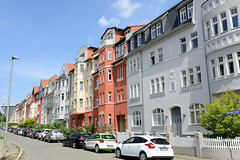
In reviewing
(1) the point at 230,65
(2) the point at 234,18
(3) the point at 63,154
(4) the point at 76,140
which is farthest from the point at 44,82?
(2) the point at 234,18

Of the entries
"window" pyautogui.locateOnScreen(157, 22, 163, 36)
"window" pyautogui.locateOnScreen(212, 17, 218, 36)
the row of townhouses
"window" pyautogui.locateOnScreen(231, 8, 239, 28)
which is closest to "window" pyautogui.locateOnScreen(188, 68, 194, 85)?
the row of townhouses

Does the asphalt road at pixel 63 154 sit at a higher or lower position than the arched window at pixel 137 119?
lower

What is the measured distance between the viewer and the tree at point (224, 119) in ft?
44.5

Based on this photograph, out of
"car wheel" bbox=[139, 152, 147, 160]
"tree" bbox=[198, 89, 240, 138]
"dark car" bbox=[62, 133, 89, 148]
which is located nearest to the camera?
"car wheel" bbox=[139, 152, 147, 160]

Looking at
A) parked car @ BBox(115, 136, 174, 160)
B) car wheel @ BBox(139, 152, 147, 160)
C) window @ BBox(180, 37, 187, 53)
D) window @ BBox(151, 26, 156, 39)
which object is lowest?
car wheel @ BBox(139, 152, 147, 160)

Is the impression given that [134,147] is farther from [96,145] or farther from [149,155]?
[96,145]

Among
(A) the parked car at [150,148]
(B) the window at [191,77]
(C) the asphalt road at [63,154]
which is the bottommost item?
(C) the asphalt road at [63,154]

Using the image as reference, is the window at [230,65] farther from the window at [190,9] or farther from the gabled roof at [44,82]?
the gabled roof at [44,82]

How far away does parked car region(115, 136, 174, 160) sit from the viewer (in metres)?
13.0

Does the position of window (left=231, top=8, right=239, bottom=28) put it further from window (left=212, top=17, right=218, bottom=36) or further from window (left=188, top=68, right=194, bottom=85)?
window (left=188, top=68, right=194, bottom=85)

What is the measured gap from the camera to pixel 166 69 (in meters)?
23.1

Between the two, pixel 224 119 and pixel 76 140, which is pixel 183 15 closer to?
pixel 224 119

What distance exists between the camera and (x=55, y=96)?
183 feet

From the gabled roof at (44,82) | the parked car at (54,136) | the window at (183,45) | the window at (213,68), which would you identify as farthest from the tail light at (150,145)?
the gabled roof at (44,82)
